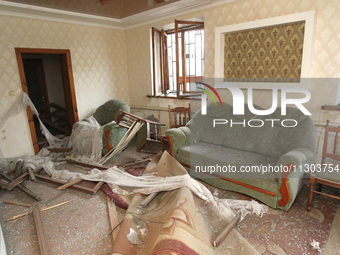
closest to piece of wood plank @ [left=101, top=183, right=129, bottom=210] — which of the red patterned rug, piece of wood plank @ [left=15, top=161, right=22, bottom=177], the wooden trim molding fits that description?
the red patterned rug

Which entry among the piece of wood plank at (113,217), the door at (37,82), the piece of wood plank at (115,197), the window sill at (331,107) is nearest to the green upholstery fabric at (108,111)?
the piece of wood plank at (115,197)

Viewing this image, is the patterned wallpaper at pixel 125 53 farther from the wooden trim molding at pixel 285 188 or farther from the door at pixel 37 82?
the door at pixel 37 82

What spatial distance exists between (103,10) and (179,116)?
9.72ft

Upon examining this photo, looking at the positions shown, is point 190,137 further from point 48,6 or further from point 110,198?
point 48,6

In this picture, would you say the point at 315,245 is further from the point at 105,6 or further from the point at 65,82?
the point at 105,6

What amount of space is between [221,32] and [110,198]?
313 cm

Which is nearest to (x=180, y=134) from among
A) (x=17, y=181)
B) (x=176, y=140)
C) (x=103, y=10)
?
(x=176, y=140)

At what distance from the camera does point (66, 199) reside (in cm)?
302

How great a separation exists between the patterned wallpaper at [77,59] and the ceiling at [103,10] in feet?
0.52

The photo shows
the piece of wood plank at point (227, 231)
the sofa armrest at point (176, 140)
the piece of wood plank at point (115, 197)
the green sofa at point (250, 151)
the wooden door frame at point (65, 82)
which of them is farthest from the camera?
the wooden door frame at point (65, 82)

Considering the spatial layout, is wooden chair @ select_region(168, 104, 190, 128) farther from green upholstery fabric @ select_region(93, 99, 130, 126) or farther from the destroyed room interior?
green upholstery fabric @ select_region(93, 99, 130, 126)

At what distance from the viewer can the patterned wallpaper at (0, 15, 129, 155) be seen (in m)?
4.21

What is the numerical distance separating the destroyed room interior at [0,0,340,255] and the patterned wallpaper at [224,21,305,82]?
0.02 meters

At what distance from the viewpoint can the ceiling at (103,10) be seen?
395 centimetres
